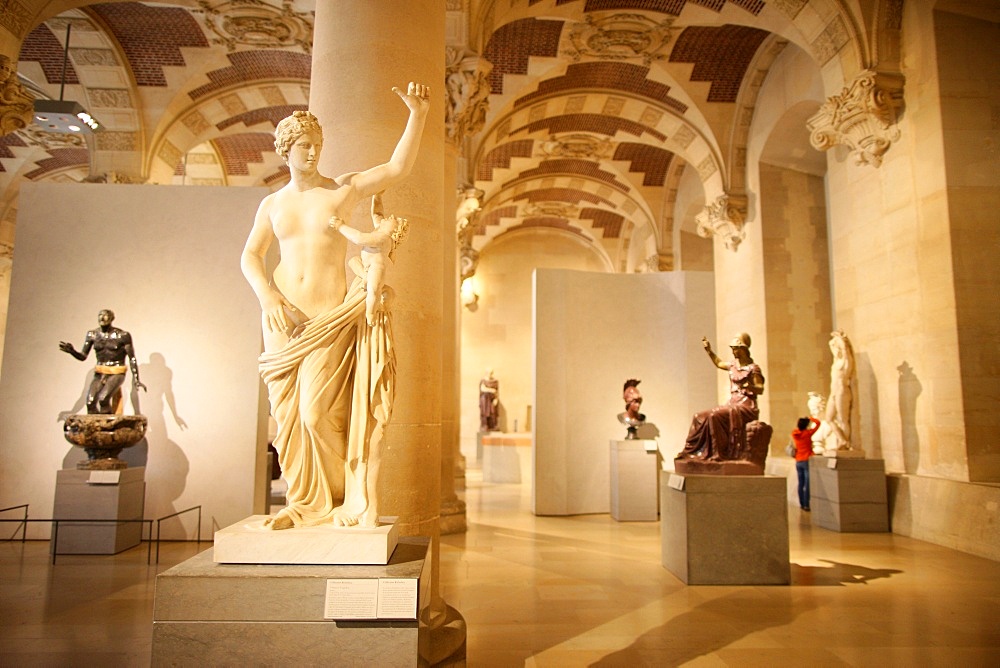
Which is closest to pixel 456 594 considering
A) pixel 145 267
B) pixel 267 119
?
pixel 145 267

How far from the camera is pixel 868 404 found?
8445 mm

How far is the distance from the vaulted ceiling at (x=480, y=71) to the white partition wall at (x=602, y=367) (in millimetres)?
2848

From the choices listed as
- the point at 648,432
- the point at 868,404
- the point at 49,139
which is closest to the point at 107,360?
the point at 648,432

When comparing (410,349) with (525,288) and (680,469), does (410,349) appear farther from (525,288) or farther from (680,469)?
(525,288)

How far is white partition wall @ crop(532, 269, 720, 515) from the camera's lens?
9.58 m

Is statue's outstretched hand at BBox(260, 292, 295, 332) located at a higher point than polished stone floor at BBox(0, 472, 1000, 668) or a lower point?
higher

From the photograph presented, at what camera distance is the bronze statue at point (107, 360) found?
6781 millimetres

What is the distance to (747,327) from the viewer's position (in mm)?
11734

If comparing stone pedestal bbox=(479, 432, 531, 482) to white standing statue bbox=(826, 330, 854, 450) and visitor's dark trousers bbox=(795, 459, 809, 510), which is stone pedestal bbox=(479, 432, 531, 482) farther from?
white standing statue bbox=(826, 330, 854, 450)

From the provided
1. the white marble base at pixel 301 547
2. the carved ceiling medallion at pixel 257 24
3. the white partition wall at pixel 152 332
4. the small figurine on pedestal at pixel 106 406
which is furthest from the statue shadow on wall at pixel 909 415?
the carved ceiling medallion at pixel 257 24

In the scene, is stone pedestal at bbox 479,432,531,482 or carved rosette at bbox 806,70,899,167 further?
stone pedestal at bbox 479,432,531,482

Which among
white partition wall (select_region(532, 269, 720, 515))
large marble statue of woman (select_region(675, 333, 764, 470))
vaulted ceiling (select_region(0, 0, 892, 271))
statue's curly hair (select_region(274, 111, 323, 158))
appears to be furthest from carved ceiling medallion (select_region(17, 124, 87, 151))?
large marble statue of woman (select_region(675, 333, 764, 470))

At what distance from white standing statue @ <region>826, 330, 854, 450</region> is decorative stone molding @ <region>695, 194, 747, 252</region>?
410cm

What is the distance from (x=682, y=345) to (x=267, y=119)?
8.92 meters
